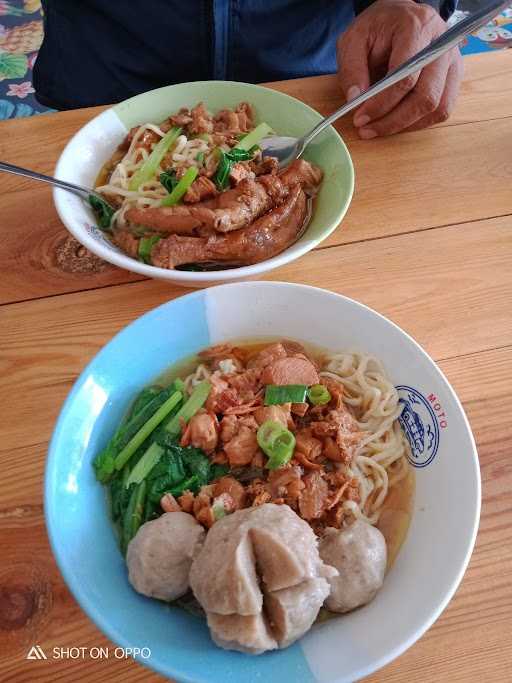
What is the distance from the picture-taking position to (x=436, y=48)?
143 cm

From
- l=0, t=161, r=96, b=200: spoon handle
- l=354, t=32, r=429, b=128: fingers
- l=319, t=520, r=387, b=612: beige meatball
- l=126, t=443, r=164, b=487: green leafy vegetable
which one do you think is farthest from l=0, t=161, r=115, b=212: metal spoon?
l=319, t=520, r=387, b=612: beige meatball

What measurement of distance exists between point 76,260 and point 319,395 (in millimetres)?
775

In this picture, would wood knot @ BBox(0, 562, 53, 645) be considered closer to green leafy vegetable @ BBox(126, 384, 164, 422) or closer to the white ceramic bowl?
green leafy vegetable @ BBox(126, 384, 164, 422)

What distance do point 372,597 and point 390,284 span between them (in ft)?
2.66

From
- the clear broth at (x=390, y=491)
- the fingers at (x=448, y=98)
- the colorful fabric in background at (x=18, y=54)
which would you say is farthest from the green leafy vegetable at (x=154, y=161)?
the colorful fabric in background at (x=18, y=54)

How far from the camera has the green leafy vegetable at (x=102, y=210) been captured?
1496mm

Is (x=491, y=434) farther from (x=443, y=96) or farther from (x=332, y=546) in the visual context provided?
(x=443, y=96)

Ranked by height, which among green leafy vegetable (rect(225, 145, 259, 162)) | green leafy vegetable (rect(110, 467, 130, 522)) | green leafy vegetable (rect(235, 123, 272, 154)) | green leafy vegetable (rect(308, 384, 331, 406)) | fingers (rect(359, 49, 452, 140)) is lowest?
green leafy vegetable (rect(110, 467, 130, 522))

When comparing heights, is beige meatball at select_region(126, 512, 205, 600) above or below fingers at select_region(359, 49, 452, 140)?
below

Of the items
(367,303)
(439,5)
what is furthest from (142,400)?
(439,5)

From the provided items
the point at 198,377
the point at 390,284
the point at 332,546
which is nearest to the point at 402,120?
the point at 390,284

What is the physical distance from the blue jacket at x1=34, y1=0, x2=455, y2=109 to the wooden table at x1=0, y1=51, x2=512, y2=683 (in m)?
0.28

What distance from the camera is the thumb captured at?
1767 millimetres

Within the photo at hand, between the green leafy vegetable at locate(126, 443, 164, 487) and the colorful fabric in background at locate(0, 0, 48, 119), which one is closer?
the green leafy vegetable at locate(126, 443, 164, 487)
